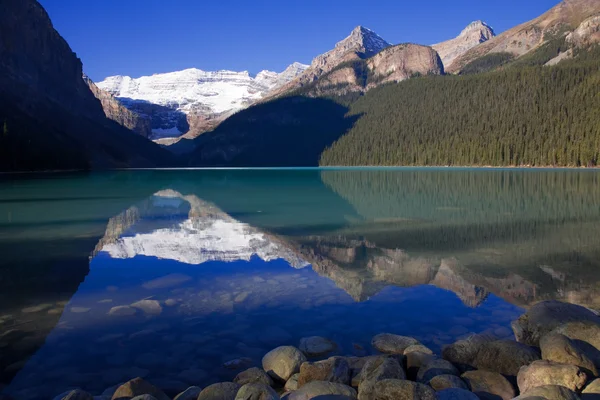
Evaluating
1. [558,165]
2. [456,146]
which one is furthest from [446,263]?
[456,146]

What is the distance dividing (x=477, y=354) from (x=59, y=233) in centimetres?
1859

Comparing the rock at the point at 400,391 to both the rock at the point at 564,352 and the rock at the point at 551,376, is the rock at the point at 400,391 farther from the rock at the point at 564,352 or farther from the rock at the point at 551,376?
the rock at the point at 564,352

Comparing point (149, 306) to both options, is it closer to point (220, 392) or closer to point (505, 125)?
point (220, 392)

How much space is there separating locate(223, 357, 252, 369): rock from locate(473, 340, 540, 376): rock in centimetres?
359

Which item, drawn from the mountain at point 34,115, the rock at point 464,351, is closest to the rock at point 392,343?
the rock at point 464,351

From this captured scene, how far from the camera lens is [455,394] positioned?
5469 millimetres

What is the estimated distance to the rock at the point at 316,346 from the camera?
301 inches

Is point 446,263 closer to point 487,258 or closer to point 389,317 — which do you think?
point 487,258

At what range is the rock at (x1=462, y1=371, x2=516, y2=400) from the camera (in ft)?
19.7

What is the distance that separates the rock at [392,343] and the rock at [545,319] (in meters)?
1.97

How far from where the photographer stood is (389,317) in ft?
31.1

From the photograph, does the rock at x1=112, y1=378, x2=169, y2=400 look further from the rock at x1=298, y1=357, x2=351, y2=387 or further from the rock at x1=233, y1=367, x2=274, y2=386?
the rock at x1=298, y1=357, x2=351, y2=387

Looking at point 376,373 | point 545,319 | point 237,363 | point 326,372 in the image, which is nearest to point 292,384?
point 326,372

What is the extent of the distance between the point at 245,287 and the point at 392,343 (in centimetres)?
486
